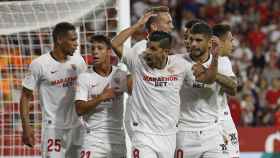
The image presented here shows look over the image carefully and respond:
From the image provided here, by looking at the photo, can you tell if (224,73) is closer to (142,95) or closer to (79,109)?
(142,95)

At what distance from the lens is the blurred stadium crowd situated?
18.1 m

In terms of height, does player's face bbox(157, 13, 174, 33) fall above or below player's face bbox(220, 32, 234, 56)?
above

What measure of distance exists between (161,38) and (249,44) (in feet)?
42.7

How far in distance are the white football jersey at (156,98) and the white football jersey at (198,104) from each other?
0.53ft

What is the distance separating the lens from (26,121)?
9.53m

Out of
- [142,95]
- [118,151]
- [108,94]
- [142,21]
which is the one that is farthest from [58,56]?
[142,95]

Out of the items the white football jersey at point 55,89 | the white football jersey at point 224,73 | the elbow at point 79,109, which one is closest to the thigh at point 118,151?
the elbow at point 79,109

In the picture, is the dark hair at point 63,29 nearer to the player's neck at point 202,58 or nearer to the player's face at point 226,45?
the player's neck at point 202,58

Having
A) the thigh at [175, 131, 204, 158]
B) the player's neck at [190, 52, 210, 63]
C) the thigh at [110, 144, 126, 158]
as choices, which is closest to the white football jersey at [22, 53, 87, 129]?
the thigh at [110, 144, 126, 158]

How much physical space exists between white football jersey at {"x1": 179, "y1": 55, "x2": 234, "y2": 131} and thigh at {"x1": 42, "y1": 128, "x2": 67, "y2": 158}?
5.11 ft

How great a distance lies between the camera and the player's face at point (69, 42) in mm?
9586

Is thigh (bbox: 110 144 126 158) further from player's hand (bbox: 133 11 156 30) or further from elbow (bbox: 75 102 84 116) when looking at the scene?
player's hand (bbox: 133 11 156 30)

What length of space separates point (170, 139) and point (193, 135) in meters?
0.29

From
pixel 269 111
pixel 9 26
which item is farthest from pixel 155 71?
pixel 269 111
